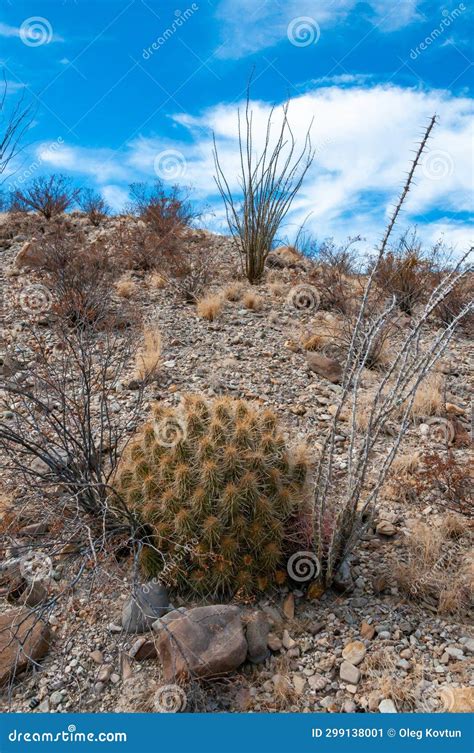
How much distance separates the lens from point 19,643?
2.85 metres

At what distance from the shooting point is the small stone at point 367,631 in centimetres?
301

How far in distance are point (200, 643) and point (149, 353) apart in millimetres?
3715

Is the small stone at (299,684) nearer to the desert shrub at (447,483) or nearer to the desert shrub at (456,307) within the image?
the desert shrub at (447,483)

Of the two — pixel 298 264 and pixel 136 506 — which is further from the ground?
pixel 298 264

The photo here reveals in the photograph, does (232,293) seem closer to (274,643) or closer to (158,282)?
(158,282)

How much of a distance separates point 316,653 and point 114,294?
6.32 meters

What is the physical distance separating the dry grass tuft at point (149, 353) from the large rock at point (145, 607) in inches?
99.5

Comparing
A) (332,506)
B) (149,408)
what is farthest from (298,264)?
(332,506)

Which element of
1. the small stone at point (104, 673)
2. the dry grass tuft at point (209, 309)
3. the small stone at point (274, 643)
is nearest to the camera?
the small stone at point (104, 673)

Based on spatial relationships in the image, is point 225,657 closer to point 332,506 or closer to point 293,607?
point 293,607

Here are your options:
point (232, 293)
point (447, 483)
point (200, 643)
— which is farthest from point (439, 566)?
point (232, 293)

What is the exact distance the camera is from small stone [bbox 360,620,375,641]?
301 cm

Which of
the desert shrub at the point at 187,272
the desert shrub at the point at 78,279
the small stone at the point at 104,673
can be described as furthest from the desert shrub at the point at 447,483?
the desert shrub at the point at 187,272

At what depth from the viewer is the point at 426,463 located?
14.5ft
